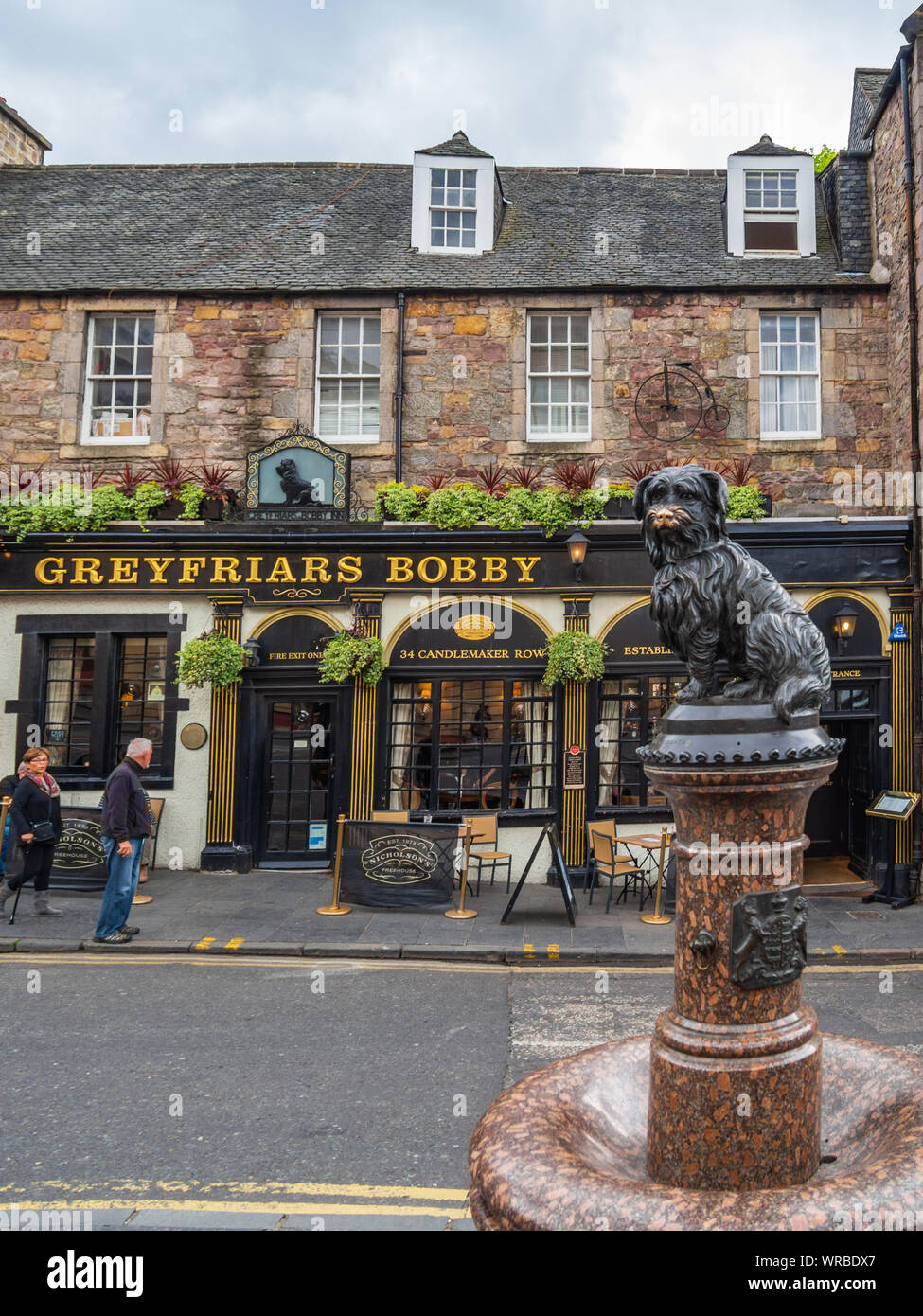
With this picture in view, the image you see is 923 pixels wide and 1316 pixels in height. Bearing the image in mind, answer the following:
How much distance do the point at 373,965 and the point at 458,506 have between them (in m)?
6.43

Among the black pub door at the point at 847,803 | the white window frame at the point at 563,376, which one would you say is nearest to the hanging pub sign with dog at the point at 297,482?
the white window frame at the point at 563,376

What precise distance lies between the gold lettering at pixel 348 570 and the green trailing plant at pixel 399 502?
75 cm

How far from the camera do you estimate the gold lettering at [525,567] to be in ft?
39.9

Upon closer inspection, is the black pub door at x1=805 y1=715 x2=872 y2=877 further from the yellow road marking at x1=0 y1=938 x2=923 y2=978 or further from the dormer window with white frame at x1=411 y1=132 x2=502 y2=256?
the dormer window with white frame at x1=411 y1=132 x2=502 y2=256

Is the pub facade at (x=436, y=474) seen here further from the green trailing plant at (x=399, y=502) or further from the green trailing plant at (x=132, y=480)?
the green trailing plant at (x=132, y=480)

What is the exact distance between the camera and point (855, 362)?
1280cm

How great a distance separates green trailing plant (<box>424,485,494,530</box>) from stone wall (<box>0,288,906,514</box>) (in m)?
1.17

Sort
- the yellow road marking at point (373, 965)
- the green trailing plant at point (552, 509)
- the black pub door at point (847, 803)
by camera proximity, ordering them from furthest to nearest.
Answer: the black pub door at point (847, 803), the green trailing plant at point (552, 509), the yellow road marking at point (373, 965)

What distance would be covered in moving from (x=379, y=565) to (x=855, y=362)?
794 cm

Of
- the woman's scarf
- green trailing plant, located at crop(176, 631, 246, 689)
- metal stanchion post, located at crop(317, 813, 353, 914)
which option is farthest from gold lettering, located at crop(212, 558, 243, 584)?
metal stanchion post, located at crop(317, 813, 353, 914)

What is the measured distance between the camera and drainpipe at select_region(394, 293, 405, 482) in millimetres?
12891

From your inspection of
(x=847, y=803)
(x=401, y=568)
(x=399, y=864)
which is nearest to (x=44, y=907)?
(x=399, y=864)

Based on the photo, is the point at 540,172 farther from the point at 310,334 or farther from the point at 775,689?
the point at 775,689

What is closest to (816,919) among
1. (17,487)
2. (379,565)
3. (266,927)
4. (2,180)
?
(266,927)
